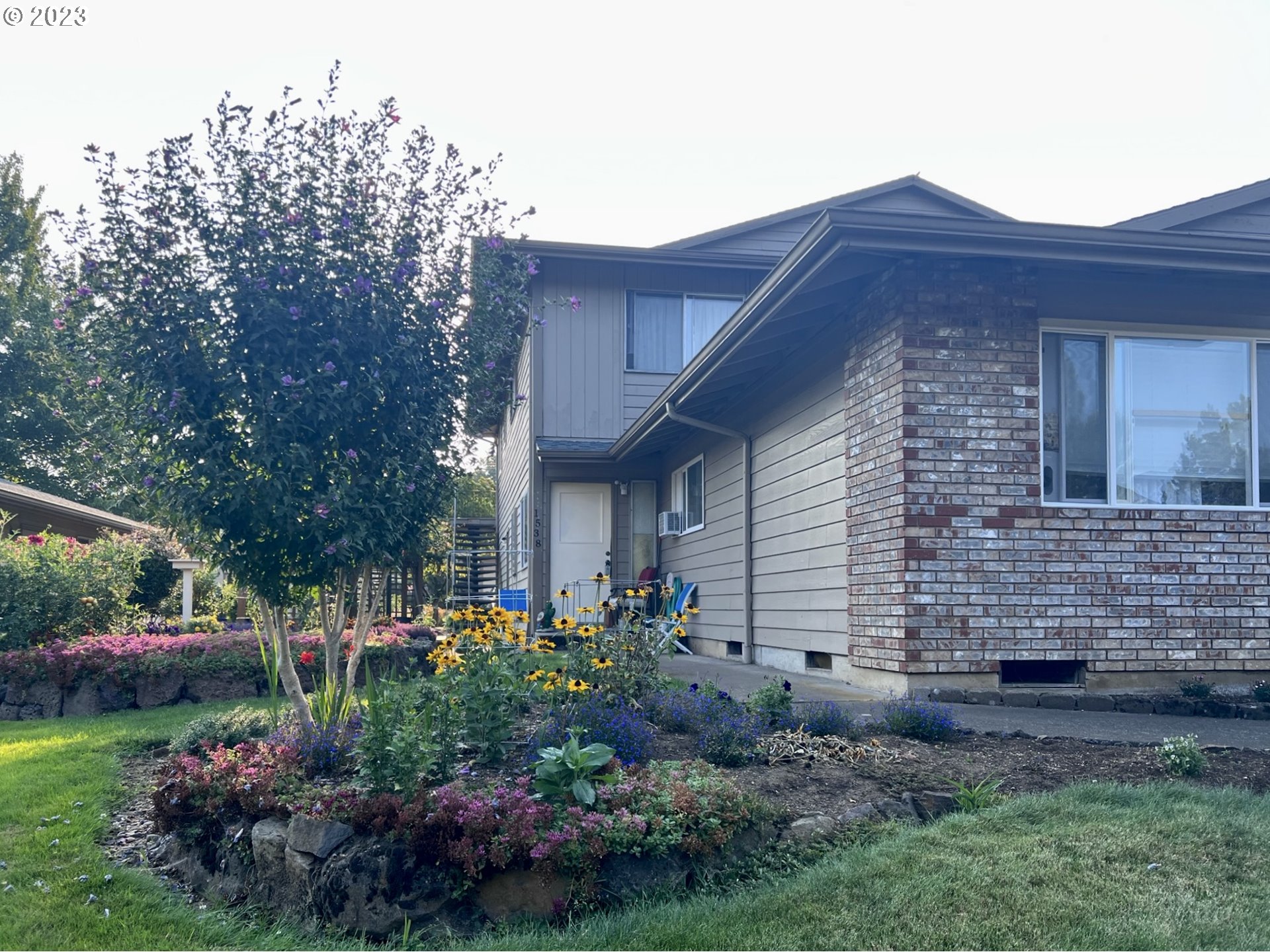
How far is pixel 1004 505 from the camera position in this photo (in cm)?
672

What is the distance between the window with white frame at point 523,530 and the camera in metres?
14.9

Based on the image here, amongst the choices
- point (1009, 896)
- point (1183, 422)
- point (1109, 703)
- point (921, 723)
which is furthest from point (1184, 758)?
point (1183, 422)

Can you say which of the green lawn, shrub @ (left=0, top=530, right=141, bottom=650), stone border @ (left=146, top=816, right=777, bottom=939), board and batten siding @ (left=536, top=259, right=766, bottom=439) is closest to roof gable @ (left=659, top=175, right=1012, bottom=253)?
board and batten siding @ (left=536, top=259, right=766, bottom=439)

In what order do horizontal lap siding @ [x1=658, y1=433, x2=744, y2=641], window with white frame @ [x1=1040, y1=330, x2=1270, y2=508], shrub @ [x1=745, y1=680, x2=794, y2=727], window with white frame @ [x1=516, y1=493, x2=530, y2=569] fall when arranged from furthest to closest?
window with white frame @ [x1=516, y1=493, x2=530, y2=569] → horizontal lap siding @ [x1=658, y1=433, x2=744, y2=641] → window with white frame @ [x1=1040, y1=330, x2=1270, y2=508] → shrub @ [x1=745, y1=680, x2=794, y2=727]

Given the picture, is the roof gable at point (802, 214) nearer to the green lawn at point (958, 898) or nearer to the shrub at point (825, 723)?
the shrub at point (825, 723)

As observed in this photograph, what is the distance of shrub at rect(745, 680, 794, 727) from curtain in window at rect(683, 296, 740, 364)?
930 centimetres

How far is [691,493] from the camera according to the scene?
13516 mm

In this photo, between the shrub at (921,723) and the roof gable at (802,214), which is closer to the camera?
the shrub at (921,723)

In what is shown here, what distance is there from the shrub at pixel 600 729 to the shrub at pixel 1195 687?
397cm

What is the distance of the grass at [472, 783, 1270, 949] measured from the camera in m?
3.09

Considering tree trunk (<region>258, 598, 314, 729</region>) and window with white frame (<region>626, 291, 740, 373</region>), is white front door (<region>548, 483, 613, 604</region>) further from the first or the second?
tree trunk (<region>258, 598, 314, 729</region>)

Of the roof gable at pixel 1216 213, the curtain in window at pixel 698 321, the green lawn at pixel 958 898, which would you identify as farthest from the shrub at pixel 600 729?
the curtain in window at pixel 698 321

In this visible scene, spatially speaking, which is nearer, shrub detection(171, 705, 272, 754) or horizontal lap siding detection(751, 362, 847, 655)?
shrub detection(171, 705, 272, 754)

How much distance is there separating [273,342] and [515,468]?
1248 cm
